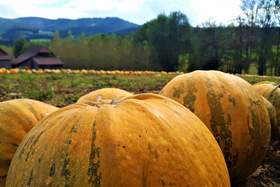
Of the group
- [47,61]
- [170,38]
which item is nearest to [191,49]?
Answer: [170,38]

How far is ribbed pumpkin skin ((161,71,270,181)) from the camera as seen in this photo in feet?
11.0

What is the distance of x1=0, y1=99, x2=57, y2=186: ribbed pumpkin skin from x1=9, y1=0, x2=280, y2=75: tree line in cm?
3856

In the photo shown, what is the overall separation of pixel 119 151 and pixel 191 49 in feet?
149

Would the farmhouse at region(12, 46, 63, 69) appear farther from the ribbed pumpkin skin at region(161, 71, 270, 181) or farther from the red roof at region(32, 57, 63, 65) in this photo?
the ribbed pumpkin skin at region(161, 71, 270, 181)

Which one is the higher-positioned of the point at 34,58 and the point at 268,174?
the point at 268,174

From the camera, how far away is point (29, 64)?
71.2 metres

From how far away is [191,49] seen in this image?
46719 mm

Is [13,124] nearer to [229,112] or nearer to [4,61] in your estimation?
[229,112]

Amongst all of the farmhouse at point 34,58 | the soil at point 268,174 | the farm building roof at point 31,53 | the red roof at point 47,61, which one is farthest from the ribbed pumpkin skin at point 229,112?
the farm building roof at point 31,53

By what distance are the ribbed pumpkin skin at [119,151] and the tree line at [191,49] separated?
3917cm

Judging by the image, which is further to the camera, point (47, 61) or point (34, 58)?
point (34, 58)

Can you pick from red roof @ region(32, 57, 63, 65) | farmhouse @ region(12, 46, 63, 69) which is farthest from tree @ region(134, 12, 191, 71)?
farmhouse @ region(12, 46, 63, 69)

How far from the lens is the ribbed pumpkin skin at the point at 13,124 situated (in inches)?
116

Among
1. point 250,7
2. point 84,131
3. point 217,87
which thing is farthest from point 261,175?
point 250,7
